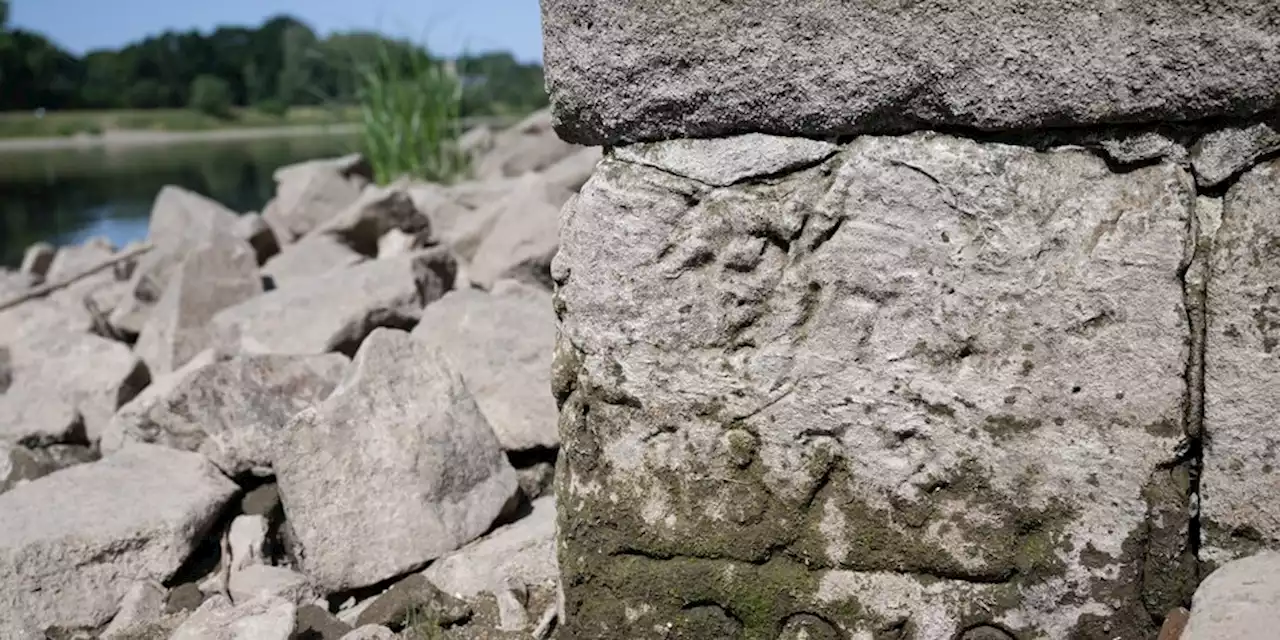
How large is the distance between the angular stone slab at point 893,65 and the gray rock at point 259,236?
3.12 metres

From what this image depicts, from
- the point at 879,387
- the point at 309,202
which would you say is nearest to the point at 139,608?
the point at 879,387

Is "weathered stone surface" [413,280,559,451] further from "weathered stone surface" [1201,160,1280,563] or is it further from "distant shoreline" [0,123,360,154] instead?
"distant shoreline" [0,123,360,154]

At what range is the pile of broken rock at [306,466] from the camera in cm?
229

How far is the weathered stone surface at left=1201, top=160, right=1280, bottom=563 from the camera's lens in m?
1.72

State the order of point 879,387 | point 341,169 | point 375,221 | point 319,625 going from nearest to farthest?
point 879,387
point 319,625
point 375,221
point 341,169

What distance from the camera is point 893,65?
5.75 ft

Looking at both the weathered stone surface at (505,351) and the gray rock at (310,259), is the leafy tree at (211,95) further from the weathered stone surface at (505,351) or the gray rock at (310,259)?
the weathered stone surface at (505,351)

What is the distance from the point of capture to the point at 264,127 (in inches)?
1174

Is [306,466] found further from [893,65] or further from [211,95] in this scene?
[211,95]

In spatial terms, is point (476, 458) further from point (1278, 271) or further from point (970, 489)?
point (1278, 271)

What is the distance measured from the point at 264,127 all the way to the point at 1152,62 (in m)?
30.2

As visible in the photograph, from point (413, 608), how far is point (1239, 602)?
1.39m

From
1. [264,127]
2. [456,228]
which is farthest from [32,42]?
[456,228]

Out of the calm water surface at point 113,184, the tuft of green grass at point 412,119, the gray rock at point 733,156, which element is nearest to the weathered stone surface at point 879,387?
the gray rock at point 733,156
